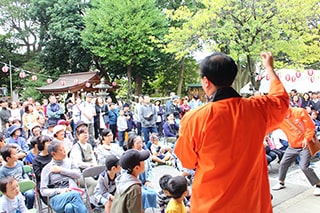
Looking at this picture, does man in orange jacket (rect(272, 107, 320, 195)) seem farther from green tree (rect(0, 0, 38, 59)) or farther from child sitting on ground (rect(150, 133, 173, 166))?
Result: green tree (rect(0, 0, 38, 59))

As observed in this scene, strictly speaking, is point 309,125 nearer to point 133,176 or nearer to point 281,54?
point 133,176

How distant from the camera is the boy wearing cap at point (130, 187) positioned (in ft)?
8.77

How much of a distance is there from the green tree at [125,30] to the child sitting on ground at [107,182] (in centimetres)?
1543

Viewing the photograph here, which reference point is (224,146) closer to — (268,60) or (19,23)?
(268,60)

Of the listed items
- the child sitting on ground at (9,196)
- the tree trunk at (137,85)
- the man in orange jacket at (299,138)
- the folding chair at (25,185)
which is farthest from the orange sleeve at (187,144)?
the tree trunk at (137,85)

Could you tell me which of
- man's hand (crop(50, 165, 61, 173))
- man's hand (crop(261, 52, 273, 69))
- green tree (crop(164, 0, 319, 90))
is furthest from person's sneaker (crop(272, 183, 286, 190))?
green tree (crop(164, 0, 319, 90))

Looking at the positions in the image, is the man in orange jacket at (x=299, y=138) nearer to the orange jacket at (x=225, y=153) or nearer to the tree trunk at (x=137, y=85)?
the orange jacket at (x=225, y=153)

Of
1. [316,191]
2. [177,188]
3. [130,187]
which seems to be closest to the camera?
[130,187]

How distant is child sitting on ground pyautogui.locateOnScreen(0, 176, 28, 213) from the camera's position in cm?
337

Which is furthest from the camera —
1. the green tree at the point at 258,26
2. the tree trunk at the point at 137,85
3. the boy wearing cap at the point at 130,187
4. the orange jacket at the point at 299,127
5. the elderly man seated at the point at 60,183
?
the tree trunk at the point at 137,85

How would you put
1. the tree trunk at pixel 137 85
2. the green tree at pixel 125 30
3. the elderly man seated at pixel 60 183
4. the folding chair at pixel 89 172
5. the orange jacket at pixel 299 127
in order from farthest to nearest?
the tree trunk at pixel 137 85, the green tree at pixel 125 30, the orange jacket at pixel 299 127, the folding chair at pixel 89 172, the elderly man seated at pixel 60 183

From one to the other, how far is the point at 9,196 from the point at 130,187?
1.59m

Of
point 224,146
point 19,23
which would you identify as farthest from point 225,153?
point 19,23

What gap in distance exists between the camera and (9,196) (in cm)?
342
